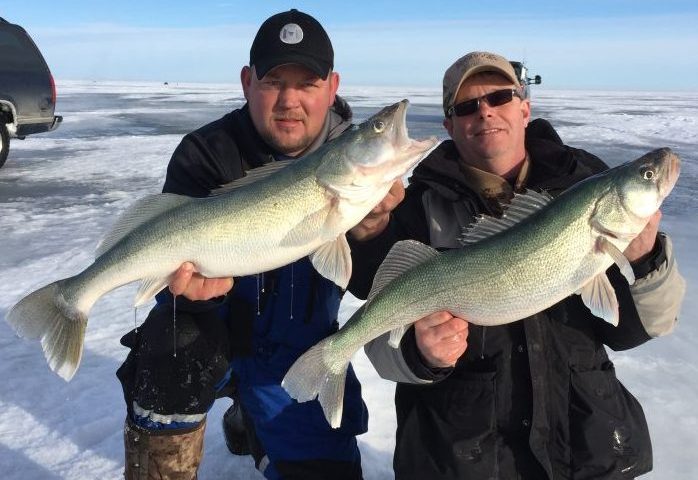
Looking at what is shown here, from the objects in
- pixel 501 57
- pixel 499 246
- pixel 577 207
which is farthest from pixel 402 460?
pixel 501 57

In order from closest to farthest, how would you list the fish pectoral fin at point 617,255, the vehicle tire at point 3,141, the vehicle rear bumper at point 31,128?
the fish pectoral fin at point 617,255, the vehicle tire at point 3,141, the vehicle rear bumper at point 31,128

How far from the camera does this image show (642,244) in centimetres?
218

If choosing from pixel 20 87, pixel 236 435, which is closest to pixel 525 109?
pixel 236 435

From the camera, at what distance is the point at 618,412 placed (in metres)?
2.41

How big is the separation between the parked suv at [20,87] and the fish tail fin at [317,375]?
892 cm

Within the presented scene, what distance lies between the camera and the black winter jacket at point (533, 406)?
2.37 m

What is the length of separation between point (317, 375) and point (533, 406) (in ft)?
2.91

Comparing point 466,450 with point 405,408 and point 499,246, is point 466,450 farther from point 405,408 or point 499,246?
point 499,246

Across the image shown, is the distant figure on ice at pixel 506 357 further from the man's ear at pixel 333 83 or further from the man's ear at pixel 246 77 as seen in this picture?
the man's ear at pixel 246 77

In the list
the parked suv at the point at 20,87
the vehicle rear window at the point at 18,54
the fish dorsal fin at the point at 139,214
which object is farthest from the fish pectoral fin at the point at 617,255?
the vehicle rear window at the point at 18,54

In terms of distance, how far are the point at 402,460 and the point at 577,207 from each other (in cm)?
130

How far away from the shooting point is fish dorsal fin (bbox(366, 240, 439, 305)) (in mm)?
2248

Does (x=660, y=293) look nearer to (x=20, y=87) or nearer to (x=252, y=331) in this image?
(x=252, y=331)

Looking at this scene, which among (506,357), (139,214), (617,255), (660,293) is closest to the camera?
(617,255)
